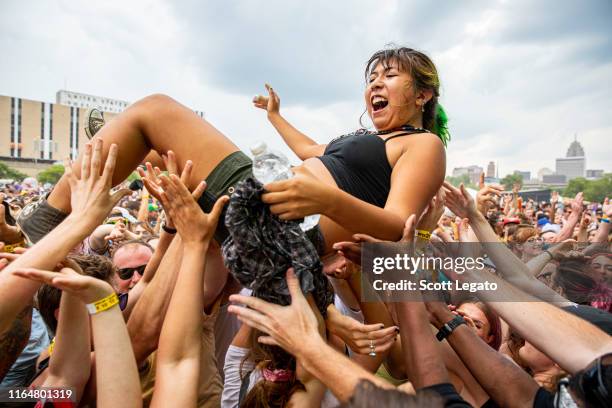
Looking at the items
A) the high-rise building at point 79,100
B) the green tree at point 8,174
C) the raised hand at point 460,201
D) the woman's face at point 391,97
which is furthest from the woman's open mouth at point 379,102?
the high-rise building at point 79,100

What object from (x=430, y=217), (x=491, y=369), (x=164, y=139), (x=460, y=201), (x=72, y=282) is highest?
(x=164, y=139)

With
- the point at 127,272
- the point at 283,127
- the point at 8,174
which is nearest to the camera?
the point at 283,127

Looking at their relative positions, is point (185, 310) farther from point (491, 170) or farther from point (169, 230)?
point (491, 170)

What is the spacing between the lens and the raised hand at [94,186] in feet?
5.64

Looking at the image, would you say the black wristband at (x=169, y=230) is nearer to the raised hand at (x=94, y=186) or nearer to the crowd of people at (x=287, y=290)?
the crowd of people at (x=287, y=290)

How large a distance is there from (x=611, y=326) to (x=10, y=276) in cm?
236

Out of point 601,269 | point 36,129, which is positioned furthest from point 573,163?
point 601,269

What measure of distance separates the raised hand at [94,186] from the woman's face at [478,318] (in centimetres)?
213

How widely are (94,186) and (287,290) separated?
956 mm

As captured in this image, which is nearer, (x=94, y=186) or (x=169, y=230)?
(x=94, y=186)

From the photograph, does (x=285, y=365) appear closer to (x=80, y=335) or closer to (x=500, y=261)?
(x=80, y=335)

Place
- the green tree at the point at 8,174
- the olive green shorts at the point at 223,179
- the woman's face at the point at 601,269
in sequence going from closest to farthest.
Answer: the olive green shorts at the point at 223,179 → the woman's face at the point at 601,269 → the green tree at the point at 8,174

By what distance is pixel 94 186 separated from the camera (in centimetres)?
177

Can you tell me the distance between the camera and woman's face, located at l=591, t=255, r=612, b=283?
2584 millimetres
